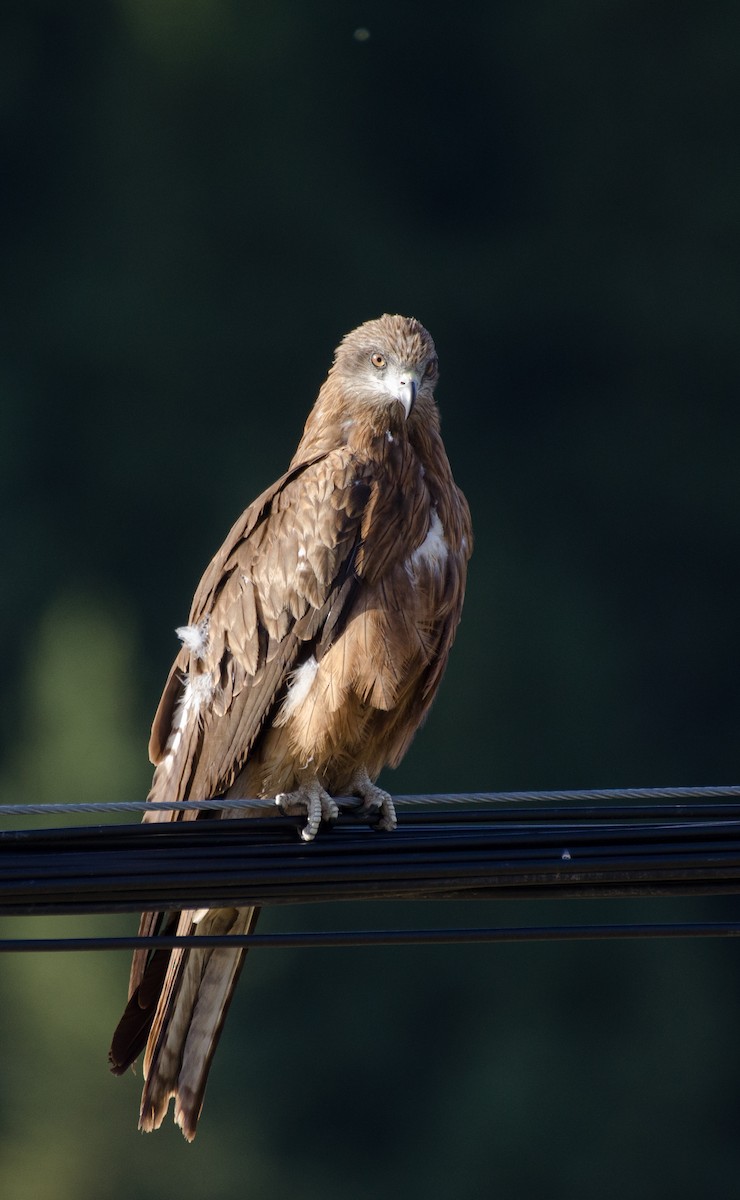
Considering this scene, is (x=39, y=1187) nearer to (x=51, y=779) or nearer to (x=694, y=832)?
(x=51, y=779)

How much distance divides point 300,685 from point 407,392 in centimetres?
89

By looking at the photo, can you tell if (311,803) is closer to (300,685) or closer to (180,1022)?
(300,685)

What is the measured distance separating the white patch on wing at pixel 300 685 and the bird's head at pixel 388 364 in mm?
771

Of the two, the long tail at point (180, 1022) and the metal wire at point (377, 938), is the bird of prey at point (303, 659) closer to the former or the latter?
the long tail at point (180, 1022)

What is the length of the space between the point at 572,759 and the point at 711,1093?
8.35 feet

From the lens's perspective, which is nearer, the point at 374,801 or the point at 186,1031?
the point at 374,801

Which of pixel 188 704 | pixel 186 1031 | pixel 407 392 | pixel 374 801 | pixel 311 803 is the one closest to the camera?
pixel 311 803

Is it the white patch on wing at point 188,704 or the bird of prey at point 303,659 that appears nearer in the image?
the bird of prey at point 303,659

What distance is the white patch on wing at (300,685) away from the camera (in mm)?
3852

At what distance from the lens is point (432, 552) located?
4.01m

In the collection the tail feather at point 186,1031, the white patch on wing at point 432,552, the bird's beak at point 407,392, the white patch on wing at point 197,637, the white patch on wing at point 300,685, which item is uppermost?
the bird's beak at point 407,392

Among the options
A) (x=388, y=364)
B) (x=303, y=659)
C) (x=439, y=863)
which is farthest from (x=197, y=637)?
(x=439, y=863)

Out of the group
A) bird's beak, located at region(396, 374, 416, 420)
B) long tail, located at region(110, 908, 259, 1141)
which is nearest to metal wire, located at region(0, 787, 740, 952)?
long tail, located at region(110, 908, 259, 1141)

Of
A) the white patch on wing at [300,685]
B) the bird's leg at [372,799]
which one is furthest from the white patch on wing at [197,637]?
the bird's leg at [372,799]
